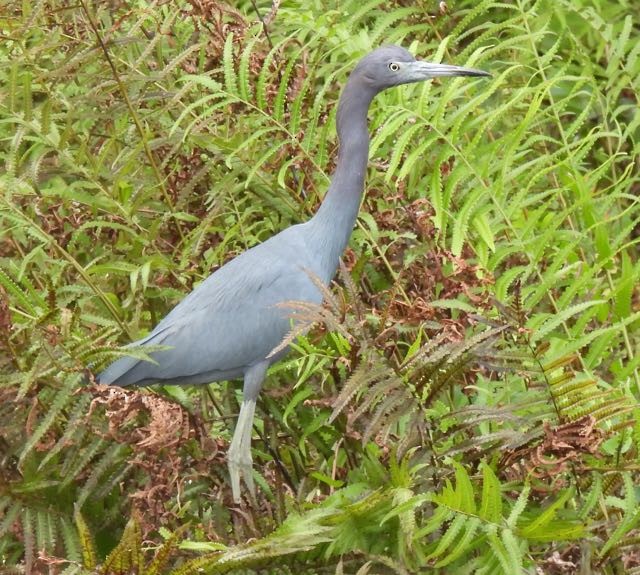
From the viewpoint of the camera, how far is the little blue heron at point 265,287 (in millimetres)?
4246

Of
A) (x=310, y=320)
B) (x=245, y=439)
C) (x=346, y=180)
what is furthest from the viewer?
(x=346, y=180)

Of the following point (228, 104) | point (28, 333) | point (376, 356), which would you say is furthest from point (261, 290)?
point (376, 356)

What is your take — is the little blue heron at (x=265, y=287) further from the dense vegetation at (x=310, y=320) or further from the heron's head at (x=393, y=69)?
the dense vegetation at (x=310, y=320)

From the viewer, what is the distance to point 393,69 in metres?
4.41

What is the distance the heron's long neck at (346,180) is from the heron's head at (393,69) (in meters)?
0.05

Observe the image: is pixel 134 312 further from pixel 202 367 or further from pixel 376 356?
pixel 376 356

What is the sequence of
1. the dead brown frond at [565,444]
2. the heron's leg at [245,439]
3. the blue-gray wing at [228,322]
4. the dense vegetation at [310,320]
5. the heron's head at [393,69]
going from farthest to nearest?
the heron's head at [393,69] → the blue-gray wing at [228,322] → the heron's leg at [245,439] → the dense vegetation at [310,320] → the dead brown frond at [565,444]

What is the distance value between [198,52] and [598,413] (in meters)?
2.09

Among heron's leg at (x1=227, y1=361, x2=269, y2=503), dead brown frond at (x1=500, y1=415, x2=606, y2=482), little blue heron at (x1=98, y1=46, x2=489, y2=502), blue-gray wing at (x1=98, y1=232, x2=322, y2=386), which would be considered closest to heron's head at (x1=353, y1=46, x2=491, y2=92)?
little blue heron at (x1=98, y1=46, x2=489, y2=502)

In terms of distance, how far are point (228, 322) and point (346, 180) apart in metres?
0.63

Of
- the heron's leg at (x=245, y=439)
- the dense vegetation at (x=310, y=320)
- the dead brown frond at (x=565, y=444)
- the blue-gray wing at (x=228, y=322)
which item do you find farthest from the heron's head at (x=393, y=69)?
the dead brown frond at (x=565, y=444)

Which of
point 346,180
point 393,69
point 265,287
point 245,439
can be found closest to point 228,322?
point 265,287

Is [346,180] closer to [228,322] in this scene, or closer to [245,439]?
[228,322]

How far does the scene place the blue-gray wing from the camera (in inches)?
167
